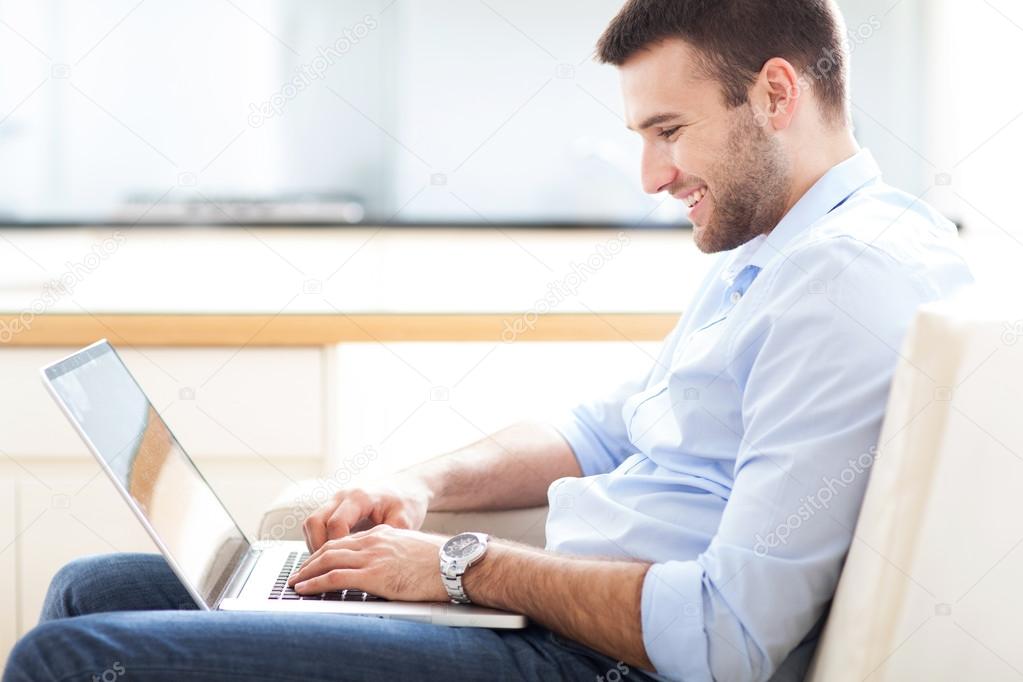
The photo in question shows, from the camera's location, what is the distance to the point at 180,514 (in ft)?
4.00

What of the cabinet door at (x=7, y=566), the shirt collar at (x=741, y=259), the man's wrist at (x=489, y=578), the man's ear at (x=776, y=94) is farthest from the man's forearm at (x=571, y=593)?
the cabinet door at (x=7, y=566)

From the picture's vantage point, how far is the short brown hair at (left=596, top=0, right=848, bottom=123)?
1223 millimetres

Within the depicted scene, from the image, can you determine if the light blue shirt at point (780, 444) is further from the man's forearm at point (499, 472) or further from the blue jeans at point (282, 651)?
the man's forearm at point (499, 472)

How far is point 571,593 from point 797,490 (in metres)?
0.24

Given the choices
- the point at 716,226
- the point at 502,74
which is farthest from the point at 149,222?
the point at 716,226

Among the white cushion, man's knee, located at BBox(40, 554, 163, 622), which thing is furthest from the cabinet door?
the white cushion

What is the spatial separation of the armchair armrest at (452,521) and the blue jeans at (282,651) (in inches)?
14.7

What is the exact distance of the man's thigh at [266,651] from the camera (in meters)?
0.99

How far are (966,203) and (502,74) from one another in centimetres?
96

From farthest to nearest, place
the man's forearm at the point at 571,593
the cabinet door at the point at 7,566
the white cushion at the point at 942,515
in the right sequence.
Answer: the cabinet door at the point at 7,566 → the man's forearm at the point at 571,593 → the white cushion at the point at 942,515

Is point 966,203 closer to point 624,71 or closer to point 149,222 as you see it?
point 624,71

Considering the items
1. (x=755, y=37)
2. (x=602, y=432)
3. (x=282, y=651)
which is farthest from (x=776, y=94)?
(x=282, y=651)

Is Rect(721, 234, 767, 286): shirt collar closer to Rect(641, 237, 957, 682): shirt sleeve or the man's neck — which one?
the man's neck

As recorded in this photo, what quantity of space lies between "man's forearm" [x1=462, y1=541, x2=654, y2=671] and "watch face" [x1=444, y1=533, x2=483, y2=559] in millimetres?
15
